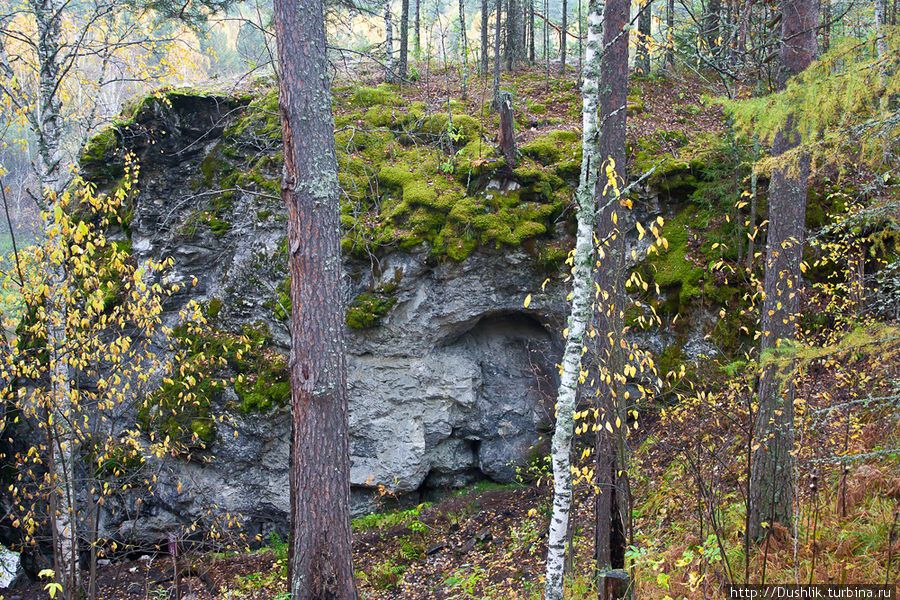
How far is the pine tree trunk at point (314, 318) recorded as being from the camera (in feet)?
15.4

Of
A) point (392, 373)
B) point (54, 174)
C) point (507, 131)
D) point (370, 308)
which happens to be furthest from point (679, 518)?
point (54, 174)

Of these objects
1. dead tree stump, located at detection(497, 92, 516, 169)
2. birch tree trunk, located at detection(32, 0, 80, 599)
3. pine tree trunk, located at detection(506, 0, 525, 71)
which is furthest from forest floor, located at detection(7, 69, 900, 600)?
pine tree trunk, located at detection(506, 0, 525, 71)

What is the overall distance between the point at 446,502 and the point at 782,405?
5.66 m

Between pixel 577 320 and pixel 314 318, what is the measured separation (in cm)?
218

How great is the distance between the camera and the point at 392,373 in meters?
9.20

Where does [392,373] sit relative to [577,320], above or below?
below

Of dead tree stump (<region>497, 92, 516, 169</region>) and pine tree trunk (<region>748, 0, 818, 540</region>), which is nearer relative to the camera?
pine tree trunk (<region>748, 0, 818, 540</region>)

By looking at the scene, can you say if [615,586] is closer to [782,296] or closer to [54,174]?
[782,296]

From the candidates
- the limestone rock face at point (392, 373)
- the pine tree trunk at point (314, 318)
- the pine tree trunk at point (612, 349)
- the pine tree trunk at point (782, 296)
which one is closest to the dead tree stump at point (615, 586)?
the pine tree trunk at point (612, 349)

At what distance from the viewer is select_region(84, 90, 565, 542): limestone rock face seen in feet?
29.5

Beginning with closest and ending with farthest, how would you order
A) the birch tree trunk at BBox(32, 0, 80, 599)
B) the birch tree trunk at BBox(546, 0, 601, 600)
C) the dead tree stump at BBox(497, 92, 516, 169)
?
the birch tree trunk at BBox(546, 0, 601, 600) < the birch tree trunk at BBox(32, 0, 80, 599) < the dead tree stump at BBox(497, 92, 516, 169)

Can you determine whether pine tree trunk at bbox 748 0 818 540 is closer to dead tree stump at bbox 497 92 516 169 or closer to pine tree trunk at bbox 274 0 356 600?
pine tree trunk at bbox 274 0 356 600

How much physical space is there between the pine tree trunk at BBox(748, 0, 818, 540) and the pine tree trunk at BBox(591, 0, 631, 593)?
1.27m

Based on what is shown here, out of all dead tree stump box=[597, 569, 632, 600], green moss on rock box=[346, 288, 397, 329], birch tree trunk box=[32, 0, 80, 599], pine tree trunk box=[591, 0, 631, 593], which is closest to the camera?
dead tree stump box=[597, 569, 632, 600]
